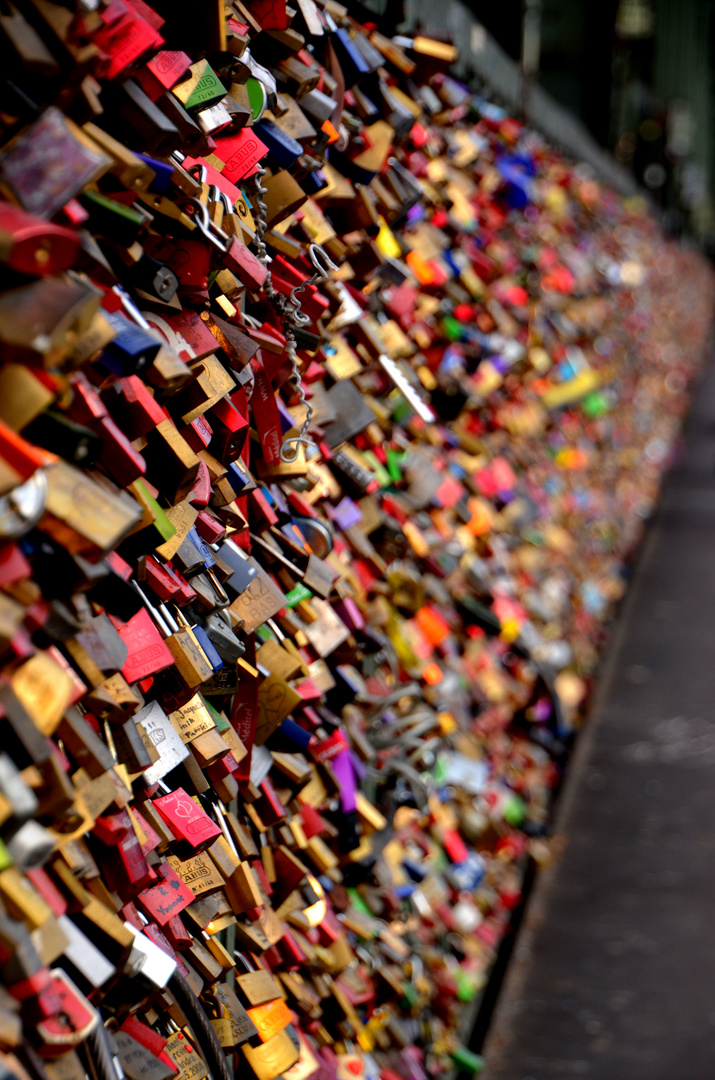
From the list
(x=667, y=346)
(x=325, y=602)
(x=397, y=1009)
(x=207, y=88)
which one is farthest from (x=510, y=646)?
(x=667, y=346)

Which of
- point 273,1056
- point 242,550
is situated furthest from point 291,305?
point 273,1056

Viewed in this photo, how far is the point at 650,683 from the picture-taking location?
539cm

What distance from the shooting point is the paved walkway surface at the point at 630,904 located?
9.00 ft

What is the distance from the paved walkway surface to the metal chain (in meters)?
1.85

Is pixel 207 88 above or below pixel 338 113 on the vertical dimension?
above

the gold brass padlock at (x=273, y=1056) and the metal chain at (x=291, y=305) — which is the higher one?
the metal chain at (x=291, y=305)

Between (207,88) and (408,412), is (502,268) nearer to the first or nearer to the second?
(408,412)

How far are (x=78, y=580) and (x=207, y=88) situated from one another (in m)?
0.62

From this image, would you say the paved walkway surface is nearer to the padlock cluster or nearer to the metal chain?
the padlock cluster

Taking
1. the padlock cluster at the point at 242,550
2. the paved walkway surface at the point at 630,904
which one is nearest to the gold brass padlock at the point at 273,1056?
the padlock cluster at the point at 242,550

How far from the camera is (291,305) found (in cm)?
157

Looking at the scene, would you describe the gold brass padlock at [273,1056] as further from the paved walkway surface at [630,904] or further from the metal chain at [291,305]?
the paved walkway surface at [630,904]

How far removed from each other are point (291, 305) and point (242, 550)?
0.37m

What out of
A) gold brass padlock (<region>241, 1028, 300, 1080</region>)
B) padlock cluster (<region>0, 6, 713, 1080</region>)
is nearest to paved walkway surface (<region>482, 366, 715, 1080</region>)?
padlock cluster (<region>0, 6, 713, 1080</region>)
